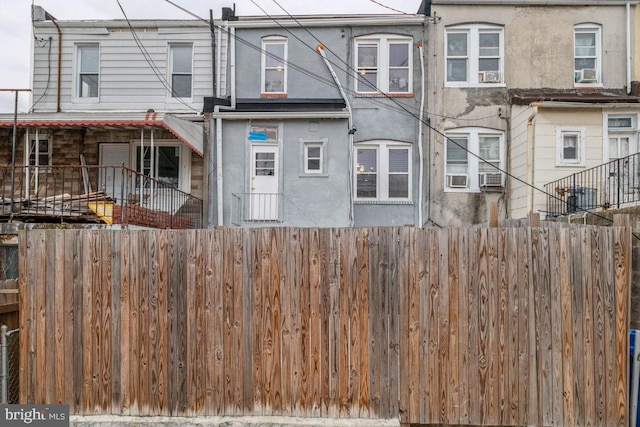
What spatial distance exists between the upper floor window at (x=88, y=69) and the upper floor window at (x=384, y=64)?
7538 millimetres

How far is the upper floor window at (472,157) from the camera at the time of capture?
1171cm

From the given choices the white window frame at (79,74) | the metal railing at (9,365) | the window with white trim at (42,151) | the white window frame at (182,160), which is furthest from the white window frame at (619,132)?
the window with white trim at (42,151)

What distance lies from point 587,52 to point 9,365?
14.2 metres

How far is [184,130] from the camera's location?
413 inches

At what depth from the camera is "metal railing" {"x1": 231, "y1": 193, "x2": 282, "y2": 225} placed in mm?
11352

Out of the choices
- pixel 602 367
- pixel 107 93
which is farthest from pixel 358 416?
pixel 107 93

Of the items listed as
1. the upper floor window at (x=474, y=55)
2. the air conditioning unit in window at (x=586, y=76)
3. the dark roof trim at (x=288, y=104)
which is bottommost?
the dark roof trim at (x=288, y=104)

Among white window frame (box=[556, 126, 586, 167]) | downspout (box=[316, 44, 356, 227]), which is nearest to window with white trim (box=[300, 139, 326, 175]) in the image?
downspout (box=[316, 44, 356, 227])

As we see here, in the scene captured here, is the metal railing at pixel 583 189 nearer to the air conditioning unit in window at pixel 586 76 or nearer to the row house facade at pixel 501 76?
the row house facade at pixel 501 76

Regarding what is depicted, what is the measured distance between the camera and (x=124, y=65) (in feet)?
40.0

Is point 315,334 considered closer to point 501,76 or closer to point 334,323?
point 334,323

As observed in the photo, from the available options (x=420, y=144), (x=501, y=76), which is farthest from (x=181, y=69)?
(x=501, y=76)

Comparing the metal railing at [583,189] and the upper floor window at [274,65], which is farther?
the upper floor window at [274,65]

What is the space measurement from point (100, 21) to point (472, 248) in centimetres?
1245
